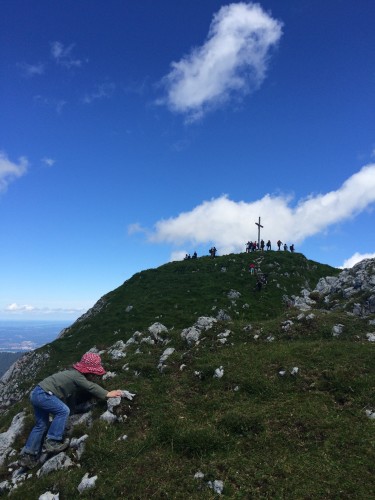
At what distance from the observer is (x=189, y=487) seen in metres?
9.13

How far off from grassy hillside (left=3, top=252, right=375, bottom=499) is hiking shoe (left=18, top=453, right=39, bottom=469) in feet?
2.47

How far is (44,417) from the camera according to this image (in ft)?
37.7

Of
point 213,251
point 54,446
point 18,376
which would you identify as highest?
point 213,251

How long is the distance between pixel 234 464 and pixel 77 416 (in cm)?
648

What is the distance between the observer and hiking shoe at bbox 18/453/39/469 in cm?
1112

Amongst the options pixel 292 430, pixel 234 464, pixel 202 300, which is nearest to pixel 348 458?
pixel 292 430

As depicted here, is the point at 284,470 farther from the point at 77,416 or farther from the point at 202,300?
the point at 202,300

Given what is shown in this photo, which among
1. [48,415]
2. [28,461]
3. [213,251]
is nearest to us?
[28,461]

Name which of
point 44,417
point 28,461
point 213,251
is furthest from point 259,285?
point 28,461

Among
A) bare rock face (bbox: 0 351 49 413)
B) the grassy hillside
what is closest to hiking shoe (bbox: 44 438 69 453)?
the grassy hillside

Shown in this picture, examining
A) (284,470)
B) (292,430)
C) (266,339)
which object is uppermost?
(266,339)

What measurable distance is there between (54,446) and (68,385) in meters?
1.90

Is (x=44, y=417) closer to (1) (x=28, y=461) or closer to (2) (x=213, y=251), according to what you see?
(1) (x=28, y=461)

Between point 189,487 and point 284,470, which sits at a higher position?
point 284,470
